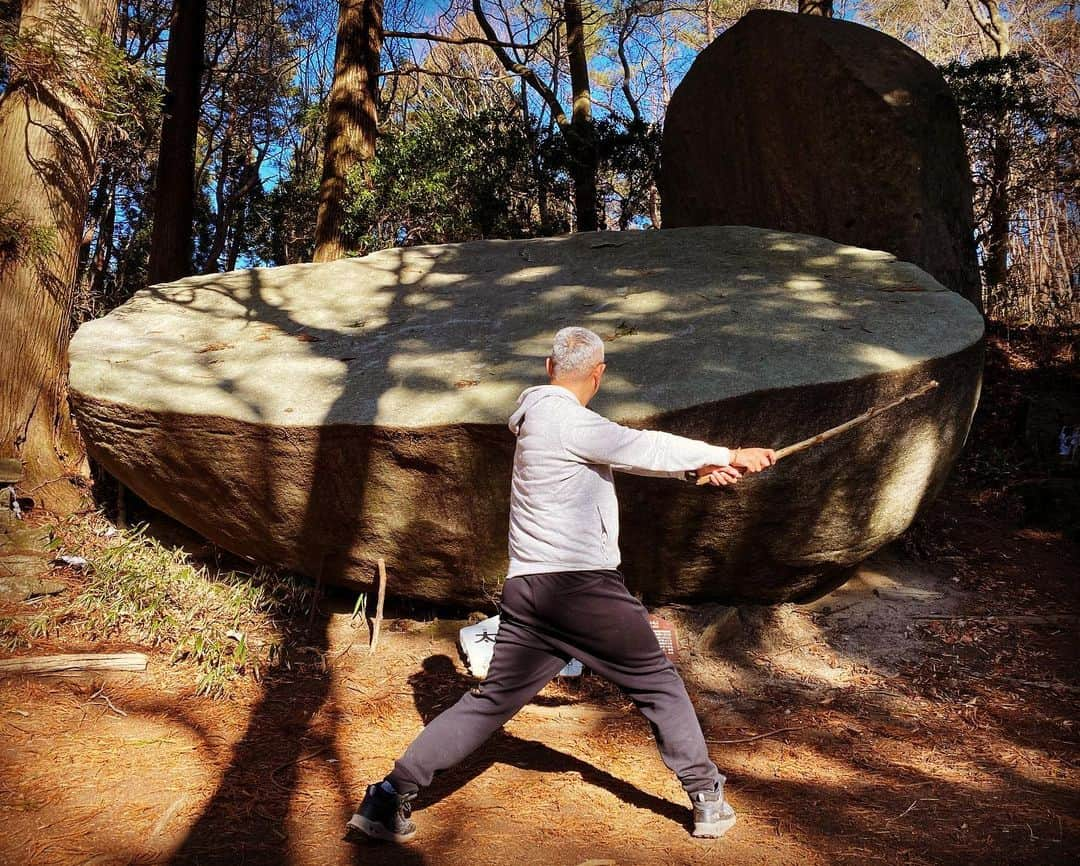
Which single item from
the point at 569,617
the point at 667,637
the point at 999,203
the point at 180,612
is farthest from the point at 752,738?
the point at 999,203

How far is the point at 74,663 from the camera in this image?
361 cm

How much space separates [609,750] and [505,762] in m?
0.38

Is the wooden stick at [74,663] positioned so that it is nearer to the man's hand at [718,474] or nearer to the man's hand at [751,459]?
the man's hand at [718,474]

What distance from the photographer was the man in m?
2.42

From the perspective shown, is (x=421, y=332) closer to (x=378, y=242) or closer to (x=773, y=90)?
(x=773, y=90)

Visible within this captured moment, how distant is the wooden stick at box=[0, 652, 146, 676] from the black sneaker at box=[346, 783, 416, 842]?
1.68 meters

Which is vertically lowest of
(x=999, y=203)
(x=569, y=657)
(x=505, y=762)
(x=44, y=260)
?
(x=505, y=762)

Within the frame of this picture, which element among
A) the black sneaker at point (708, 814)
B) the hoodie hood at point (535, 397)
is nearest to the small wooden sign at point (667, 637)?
the black sneaker at point (708, 814)

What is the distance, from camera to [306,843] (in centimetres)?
254

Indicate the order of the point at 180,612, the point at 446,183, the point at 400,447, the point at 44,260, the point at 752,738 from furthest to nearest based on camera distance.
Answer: the point at 446,183
the point at 44,260
the point at 180,612
the point at 400,447
the point at 752,738

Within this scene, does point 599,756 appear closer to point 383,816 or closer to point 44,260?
point 383,816

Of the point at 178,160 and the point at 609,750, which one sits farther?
the point at 178,160

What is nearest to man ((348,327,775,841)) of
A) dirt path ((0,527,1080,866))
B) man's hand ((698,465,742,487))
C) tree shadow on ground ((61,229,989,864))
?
man's hand ((698,465,742,487))

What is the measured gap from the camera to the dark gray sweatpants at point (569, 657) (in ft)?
7.93
